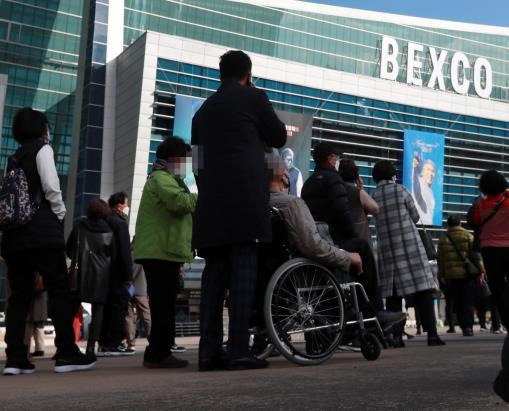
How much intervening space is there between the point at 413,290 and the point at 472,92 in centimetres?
7277

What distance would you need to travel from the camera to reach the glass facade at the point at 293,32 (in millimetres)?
63438

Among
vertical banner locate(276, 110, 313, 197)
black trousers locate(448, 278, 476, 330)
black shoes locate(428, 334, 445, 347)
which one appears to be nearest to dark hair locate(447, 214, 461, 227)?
black trousers locate(448, 278, 476, 330)

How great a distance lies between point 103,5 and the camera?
56281mm

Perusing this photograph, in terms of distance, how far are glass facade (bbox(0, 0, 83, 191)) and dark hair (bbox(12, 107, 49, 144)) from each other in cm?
5671

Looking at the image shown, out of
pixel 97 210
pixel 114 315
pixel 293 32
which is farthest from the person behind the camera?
pixel 293 32

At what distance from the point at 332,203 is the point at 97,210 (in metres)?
2.31

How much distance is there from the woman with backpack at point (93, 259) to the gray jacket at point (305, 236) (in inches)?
97.4

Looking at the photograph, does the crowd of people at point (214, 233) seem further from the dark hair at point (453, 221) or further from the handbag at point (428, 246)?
the dark hair at point (453, 221)

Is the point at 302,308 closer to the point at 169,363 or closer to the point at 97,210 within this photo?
the point at 169,363

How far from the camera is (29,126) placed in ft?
15.9

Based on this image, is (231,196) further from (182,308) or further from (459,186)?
(459,186)

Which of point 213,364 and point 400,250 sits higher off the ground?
point 400,250

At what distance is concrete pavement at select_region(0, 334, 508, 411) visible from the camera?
8.29 feet

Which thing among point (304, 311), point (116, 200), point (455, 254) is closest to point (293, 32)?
point (455, 254)
